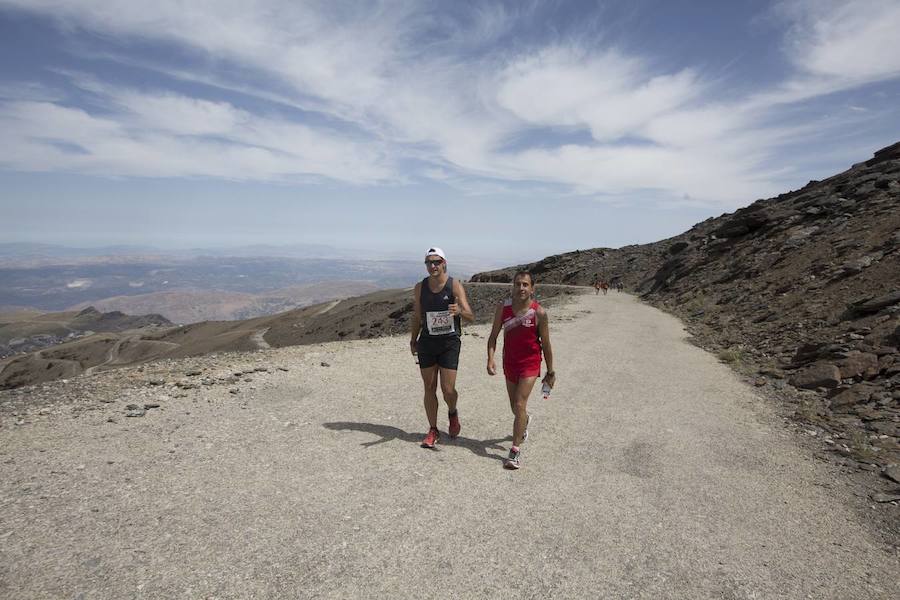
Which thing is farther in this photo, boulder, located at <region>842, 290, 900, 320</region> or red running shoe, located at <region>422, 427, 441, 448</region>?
boulder, located at <region>842, 290, 900, 320</region>

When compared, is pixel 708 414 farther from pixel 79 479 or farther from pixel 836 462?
pixel 79 479

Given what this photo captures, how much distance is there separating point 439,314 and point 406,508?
95.1 inches

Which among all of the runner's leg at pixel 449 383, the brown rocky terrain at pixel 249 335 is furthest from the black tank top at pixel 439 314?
the brown rocky terrain at pixel 249 335

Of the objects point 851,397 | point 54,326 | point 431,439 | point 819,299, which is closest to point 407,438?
point 431,439

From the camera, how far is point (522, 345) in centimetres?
603

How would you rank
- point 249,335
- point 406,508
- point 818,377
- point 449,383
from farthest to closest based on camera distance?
point 249,335 < point 818,377 < point 449,383 < point 406,508

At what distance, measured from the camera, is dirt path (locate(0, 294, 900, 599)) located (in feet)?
12.5

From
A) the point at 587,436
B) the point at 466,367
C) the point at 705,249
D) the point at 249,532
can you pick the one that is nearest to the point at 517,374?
the point at 587,436

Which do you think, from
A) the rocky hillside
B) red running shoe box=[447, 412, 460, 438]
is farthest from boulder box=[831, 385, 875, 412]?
red running shoe box=[447, 412, 460, 438]

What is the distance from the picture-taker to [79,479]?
16.3ft

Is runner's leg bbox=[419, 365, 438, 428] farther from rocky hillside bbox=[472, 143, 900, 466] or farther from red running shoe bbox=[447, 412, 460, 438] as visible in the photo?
rocky hillside bbox=[472, 143, 900, 466]

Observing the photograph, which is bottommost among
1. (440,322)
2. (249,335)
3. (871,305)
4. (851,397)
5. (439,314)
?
(249,335)

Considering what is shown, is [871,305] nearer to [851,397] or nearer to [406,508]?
[851,397]

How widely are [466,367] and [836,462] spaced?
756 centimetres
